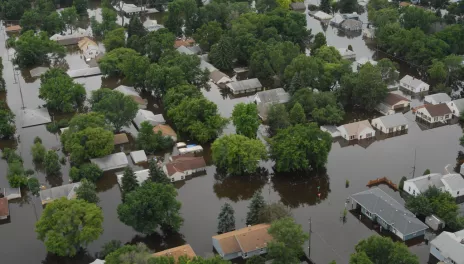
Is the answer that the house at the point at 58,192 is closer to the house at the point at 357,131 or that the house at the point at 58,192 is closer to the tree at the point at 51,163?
the tree at the point at 51,163

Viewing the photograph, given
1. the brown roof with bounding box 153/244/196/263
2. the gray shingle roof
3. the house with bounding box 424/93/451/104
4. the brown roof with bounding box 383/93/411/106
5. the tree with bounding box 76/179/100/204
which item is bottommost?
the house with bounding box 424/93/451/104

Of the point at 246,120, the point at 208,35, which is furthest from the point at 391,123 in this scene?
the point at 208,35

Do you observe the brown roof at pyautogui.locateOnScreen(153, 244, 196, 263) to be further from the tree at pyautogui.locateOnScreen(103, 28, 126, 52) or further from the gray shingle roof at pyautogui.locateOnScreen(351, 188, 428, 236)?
the tree at pyautogui.locateOnScreen(103, 28, 126, 52)

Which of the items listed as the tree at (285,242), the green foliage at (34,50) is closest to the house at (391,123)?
the tree at (285,242)

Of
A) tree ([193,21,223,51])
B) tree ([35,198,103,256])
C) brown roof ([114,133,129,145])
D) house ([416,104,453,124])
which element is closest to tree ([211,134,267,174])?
brown roof ([114,133,129,145])

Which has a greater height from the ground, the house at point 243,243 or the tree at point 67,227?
the tree at point 67,227

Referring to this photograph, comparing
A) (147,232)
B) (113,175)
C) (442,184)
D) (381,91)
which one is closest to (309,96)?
(381,91)
